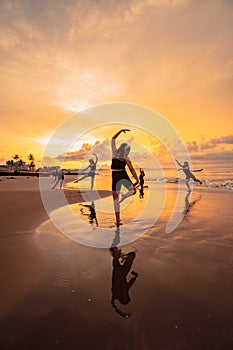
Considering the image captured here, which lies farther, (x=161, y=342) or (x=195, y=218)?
(x=195, y=218)

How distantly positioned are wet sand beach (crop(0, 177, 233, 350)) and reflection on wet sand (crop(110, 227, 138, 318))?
0.09 feet

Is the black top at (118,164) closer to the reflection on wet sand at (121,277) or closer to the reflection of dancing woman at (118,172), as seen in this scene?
the reflection of dancing woman at (118,172)

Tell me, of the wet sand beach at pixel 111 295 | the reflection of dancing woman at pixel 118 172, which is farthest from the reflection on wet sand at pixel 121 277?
the reflection of dancing woman at pixel 118 172

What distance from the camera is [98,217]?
8.16m

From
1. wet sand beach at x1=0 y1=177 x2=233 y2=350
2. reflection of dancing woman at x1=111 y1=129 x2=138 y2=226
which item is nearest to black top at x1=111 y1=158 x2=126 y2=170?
reflection of dancing woman at x1=111 y1=129 x2=138 y2=226

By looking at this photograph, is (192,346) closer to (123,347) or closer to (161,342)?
(161,342)

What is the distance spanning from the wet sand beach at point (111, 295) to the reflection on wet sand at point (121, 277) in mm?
28

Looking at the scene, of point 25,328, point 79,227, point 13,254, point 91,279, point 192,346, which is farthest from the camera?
point 79,227

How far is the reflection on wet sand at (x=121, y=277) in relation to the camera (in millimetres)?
2738

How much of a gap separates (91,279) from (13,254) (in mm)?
1853

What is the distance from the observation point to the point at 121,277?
3361mm

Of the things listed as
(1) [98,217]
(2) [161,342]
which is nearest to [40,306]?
(2) [161,342]

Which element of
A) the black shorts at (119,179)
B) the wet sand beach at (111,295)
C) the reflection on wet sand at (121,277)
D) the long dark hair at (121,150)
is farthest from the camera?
the black shorts at (119,179)

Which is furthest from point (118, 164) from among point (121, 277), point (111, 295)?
point (111, 295)
